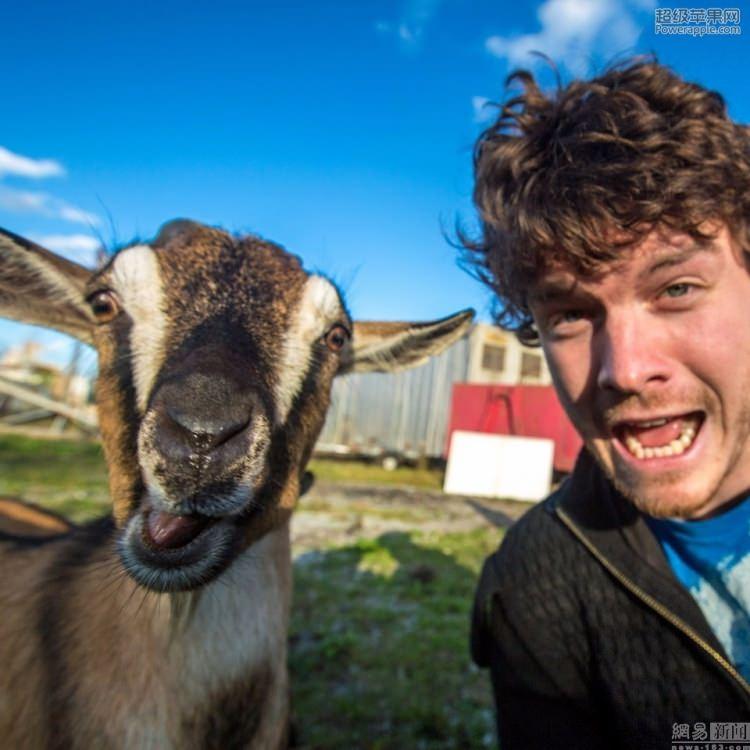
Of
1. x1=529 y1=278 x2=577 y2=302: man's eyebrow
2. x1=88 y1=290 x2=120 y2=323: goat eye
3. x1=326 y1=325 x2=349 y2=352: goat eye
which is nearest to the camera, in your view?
x1=529 y1=278 x2=577 y2=302: man's eyebrow

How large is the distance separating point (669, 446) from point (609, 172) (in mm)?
1185

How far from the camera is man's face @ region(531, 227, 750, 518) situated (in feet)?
6.57

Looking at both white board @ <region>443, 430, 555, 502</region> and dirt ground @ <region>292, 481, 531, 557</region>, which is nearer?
dirt ground @ <region>292, 481, 531, 557</region>

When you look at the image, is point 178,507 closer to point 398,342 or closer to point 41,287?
point 41,287

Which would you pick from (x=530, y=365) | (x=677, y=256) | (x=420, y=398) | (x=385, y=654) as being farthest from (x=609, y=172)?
(x=530, y=365)

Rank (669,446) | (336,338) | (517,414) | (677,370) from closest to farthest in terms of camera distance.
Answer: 1. (677,370)
2. (669,446)
3. (336,338)
4. (517,414)

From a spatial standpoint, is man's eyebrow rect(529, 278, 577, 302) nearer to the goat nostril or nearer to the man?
the man

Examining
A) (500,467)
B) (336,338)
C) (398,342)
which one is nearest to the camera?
(336,338)

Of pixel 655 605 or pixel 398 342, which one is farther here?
pixel 398 342

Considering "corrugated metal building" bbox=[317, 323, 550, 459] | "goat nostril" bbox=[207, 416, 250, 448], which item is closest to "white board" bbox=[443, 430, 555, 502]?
"corrugated metal building" bbox=[317, 323, 550, 459]

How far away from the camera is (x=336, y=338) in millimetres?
2744

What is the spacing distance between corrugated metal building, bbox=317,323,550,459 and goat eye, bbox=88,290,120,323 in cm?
1544

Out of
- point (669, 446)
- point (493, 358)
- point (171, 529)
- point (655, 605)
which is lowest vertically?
point (655, 605)

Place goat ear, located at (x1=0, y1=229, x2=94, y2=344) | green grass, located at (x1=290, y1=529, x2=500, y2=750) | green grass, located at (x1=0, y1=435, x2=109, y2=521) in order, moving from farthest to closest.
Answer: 1. green grass, located at (x1=0, y1=435, x2=109, y2=521)
2. green grass, located at (x1=290, y1=529, x2=500, y2=750)
3. goat ear, located at (x1=0, y1=229, x2=94, y2=344)
